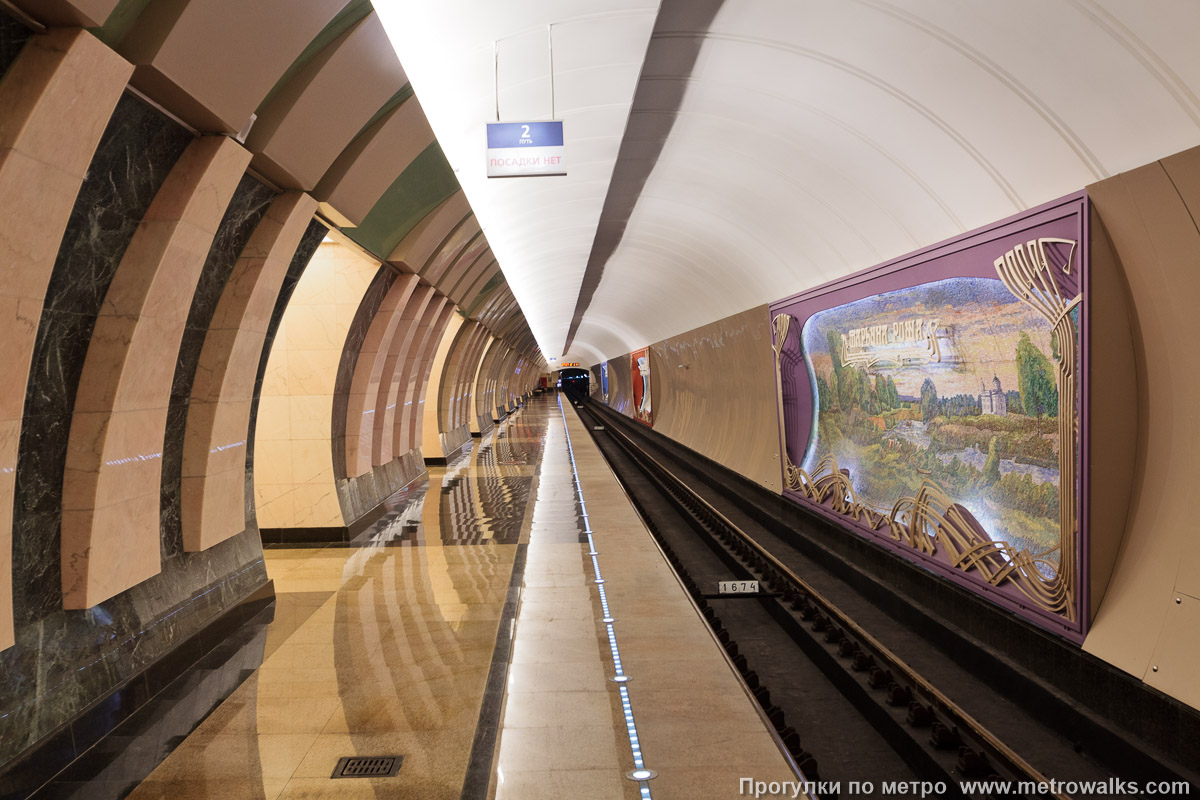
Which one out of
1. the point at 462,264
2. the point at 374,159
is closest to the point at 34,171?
the point at 374,159

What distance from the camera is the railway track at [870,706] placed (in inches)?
172

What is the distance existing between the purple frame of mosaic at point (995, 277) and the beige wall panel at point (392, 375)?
567cm

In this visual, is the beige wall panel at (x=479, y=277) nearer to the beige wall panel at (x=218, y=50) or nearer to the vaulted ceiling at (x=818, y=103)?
the vaulted ceiling at (x=818, y=103)

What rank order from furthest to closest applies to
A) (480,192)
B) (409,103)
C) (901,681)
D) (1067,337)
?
(480,192) < (409,103) < (901,681) < (1067,337)

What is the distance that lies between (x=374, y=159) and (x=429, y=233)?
124 inches

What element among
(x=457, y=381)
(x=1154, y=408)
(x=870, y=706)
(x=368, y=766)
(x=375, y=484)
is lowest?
(x=870, y=706)

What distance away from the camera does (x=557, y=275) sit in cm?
1745

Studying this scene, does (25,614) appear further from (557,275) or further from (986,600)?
(557,275)

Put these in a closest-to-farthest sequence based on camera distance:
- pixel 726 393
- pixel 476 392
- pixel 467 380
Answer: pixel 726 393
pixel 467 380
pixel 476 392

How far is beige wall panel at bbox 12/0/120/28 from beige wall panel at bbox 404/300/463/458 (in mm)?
11075

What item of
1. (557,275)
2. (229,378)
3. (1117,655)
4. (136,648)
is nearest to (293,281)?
(229,378)

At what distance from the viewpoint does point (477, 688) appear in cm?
482

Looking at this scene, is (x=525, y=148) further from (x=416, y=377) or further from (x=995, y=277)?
(x=416, y=377)

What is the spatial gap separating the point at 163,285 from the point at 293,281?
2.61 metres
